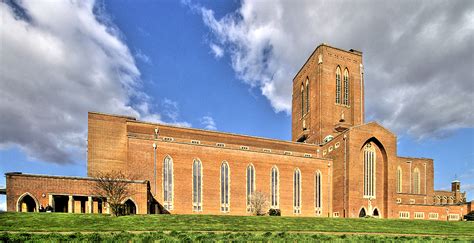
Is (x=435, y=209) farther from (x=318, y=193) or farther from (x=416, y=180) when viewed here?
(x=318, y=193)

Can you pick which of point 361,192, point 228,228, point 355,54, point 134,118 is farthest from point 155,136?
point 355,54

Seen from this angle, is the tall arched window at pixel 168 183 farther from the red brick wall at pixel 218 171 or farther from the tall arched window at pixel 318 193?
the tall arched window at pixel 318 193

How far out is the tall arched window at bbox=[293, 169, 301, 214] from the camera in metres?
53.6

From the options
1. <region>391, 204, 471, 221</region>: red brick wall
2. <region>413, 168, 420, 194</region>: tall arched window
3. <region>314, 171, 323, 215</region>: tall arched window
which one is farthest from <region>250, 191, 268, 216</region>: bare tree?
<region>413, 168, 420, 194</region>: tall arched window

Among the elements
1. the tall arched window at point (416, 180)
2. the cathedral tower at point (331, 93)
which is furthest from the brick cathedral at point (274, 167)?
the tall arched window at point (416, 180)

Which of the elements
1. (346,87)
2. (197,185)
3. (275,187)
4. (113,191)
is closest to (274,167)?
(275,187)

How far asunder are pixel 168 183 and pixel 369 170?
3416 centimetres

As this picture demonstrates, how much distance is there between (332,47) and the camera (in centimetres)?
6594

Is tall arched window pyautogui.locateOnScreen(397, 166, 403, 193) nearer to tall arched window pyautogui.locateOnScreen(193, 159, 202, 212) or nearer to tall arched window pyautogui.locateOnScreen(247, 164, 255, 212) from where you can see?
tall arched window pyautogui.locateOnScreen(247, 164, 255, 212)

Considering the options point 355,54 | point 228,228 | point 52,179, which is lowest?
point 228,228

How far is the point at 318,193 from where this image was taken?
55.2m

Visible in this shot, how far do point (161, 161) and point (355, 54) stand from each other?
4751cm

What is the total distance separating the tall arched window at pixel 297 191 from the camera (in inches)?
2111

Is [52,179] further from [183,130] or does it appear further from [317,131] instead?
[317,131]
